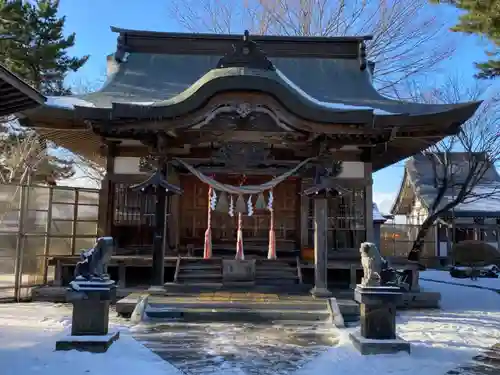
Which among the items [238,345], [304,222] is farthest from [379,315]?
[304,222]

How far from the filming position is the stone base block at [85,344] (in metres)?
6.75

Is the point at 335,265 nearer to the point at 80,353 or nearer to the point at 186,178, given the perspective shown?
the point at 186,178

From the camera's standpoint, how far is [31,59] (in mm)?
21188

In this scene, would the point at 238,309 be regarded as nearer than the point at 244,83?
Yes

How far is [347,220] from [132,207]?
19.6ft

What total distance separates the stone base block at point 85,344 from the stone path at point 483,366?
4759 mm

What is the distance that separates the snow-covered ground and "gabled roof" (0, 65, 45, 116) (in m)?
Answer: 3.68

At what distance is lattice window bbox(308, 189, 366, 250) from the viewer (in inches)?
504

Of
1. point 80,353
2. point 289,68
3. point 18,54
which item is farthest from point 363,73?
point 18,54

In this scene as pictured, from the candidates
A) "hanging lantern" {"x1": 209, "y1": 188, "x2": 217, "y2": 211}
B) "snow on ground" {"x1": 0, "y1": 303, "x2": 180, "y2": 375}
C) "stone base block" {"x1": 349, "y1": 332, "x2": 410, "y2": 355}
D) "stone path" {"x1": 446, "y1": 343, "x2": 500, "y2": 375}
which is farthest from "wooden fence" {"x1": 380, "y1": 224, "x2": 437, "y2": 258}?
"snow on ground" {"x1": 0, "y1": 303, "x2": 180, "y2": 375}

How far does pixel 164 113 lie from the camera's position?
10.6 meters

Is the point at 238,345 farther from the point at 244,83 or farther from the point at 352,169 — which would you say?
the point at 352,169

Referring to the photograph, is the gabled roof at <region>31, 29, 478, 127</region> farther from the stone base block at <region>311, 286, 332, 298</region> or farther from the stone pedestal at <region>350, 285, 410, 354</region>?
the stone pedestal at <region>350, 285, 410, 354</region>

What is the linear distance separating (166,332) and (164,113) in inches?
189
